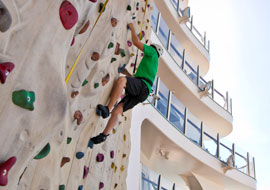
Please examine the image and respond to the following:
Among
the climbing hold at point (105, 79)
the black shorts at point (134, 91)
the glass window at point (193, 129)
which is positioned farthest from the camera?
the glass window at point (193, 129)

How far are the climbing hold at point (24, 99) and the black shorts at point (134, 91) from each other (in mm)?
1494

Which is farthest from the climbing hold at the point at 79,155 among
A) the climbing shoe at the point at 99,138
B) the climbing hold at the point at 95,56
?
the climbing hold at the point at 95,56

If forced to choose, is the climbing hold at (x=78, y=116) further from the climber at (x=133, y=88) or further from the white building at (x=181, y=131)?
the white building at (x=181, y=131)

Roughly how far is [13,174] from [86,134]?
1.30m

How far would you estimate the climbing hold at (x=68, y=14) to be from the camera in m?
1.35

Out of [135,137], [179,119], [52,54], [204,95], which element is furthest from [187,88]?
[52,54]

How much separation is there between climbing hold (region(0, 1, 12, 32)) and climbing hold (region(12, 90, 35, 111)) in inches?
10.2

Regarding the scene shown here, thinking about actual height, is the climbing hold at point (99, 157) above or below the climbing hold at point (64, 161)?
above

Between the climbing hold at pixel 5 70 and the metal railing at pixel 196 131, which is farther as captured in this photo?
the metal railing at pixel 196 131

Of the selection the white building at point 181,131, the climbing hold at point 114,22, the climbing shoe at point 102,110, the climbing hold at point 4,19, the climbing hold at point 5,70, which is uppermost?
the white building at point 181,131

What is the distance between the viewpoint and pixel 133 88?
2654mm

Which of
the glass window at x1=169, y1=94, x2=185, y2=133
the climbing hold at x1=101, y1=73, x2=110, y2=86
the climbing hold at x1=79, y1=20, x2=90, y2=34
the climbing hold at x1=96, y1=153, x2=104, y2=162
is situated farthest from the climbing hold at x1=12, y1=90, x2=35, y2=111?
the glass window at x1=169, y1=94, x2=185, y2=133

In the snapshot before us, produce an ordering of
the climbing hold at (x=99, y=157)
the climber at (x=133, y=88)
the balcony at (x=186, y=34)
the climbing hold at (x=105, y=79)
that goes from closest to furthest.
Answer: the climbing hold at (x=105, y=79) < the climber at (x=133, y=88) < the climbing hold at (x=99, y=157) < the balcony at (x=186, y=34)

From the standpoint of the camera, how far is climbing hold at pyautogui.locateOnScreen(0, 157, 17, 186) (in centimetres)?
110
